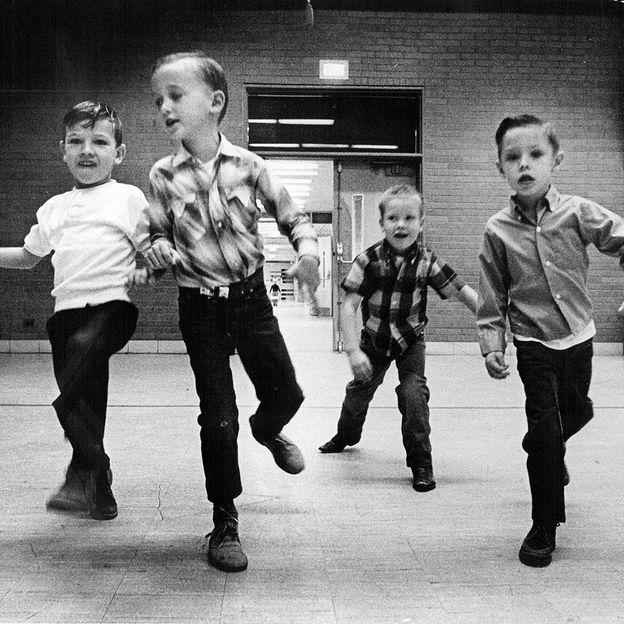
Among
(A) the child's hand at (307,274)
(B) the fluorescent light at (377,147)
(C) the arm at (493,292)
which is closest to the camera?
(A) the child's hand at (307,274)

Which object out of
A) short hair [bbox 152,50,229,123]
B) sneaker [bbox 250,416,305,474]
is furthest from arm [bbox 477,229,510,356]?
short hair [bbox 152,50,229,123]

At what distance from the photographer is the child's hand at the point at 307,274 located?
76.0 inches

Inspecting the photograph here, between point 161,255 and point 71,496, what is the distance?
3.54 ft

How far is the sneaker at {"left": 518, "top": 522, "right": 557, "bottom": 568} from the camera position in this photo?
206cm

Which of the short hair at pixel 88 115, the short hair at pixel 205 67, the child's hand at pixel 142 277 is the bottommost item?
the child's hand at pixel 142 277

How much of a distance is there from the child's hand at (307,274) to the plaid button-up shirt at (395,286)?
993mm

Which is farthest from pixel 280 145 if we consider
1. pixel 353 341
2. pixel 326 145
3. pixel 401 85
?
pixel 353 341

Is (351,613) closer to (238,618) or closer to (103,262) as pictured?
(238,618)

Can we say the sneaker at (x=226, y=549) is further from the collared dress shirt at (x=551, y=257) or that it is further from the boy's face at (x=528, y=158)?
the boy's face at (x=528, y=158)

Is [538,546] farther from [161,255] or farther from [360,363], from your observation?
[161,255]

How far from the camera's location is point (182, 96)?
200 centimetres

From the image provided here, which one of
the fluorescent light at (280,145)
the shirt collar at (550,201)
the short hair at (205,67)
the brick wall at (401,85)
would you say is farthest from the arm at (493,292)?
the fluorescent light at (280,145)

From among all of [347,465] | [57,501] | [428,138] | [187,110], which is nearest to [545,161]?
[187,110]

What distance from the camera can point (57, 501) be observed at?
8.14 feet
